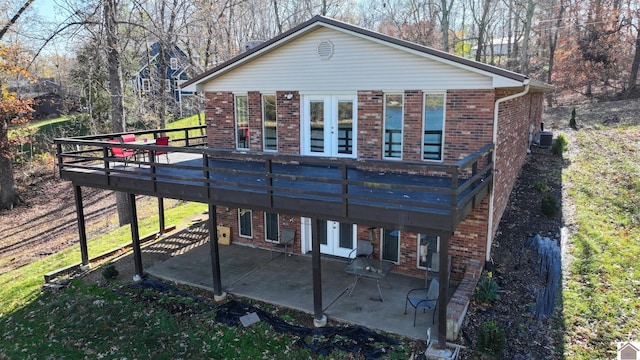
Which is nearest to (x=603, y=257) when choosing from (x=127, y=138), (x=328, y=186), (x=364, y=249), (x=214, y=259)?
(x=364, y=249)

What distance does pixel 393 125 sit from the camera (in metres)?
9.81

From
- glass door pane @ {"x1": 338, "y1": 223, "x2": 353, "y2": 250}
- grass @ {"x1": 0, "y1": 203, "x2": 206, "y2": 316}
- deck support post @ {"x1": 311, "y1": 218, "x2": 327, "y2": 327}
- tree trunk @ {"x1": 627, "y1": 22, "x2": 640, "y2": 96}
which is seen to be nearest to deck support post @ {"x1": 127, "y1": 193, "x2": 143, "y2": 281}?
grass @ {"x1": 0, "y1": 203, "x2": 206, "y2": 316}

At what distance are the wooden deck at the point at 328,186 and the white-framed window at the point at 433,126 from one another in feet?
1.62

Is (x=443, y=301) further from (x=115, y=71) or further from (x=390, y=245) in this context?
(x=115, y=71)

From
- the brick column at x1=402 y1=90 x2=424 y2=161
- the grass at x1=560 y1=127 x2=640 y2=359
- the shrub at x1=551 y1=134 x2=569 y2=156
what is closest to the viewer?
the grass at x1=560 y1=127 x2=640 y2=359

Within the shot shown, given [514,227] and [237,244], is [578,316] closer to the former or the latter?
[514,227]

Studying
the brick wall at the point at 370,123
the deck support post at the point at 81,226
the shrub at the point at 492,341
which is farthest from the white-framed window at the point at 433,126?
the deck support post at the point at 81,226

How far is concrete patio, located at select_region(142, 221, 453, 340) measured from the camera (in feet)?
26.6

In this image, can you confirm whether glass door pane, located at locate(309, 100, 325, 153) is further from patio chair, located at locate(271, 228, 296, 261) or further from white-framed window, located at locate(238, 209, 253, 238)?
white-framed window, located at locate(238, 209, 253, 238)

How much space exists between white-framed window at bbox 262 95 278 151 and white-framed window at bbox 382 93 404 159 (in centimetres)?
303

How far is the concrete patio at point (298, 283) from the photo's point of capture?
26.6 ft

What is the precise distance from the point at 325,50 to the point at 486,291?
6222 mm

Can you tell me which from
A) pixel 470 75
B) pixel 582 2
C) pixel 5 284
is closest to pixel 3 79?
pixel 5 284

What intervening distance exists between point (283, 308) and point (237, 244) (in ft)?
13.5
